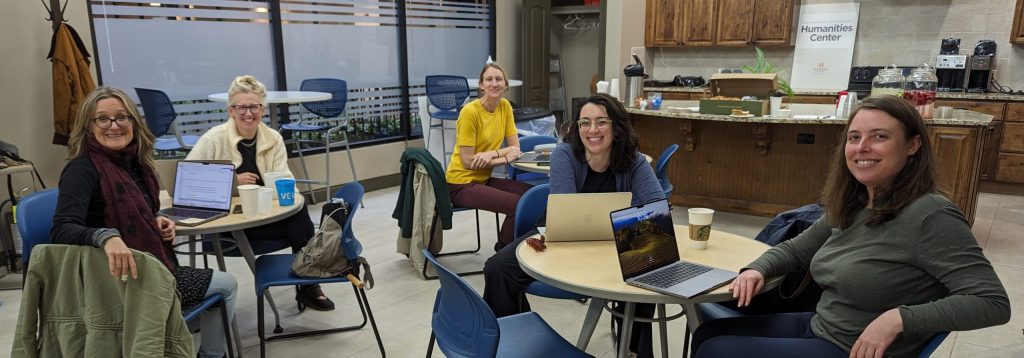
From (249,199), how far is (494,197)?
4.45ft

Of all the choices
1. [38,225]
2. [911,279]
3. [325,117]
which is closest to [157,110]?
[325,117]

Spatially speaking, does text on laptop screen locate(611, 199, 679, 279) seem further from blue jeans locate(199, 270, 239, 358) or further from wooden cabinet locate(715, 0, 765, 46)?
wooden cabinet locate(715, 0, 765, 46)

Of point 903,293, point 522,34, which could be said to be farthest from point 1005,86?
point 903,293

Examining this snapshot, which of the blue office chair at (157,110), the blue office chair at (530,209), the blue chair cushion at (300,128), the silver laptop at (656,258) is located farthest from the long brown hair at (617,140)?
the blue chair cushion at (300,128)

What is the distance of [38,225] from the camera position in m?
2.31

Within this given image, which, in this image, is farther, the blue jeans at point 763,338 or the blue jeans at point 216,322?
the blue jeans at point 216,322

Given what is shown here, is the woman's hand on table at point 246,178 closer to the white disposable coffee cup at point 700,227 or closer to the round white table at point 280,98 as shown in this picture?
the round white table at point 280,98

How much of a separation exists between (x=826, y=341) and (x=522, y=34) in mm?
6515

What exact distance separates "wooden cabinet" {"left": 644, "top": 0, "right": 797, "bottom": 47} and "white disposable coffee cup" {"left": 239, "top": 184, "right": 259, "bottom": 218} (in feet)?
19.4

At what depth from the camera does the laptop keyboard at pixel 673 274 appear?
175 centimetres

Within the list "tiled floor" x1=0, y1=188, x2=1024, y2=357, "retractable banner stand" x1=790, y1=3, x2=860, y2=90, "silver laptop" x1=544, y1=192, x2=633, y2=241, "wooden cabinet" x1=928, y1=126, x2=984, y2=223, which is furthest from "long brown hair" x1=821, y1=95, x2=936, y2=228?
"retractable banner stand" x1=790, y1=3, x2=860, y2=90

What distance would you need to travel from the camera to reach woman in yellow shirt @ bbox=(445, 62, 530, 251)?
356 cm

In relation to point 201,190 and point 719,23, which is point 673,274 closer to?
point 201,190

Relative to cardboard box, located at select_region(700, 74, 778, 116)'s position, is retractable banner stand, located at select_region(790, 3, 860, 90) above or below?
above
